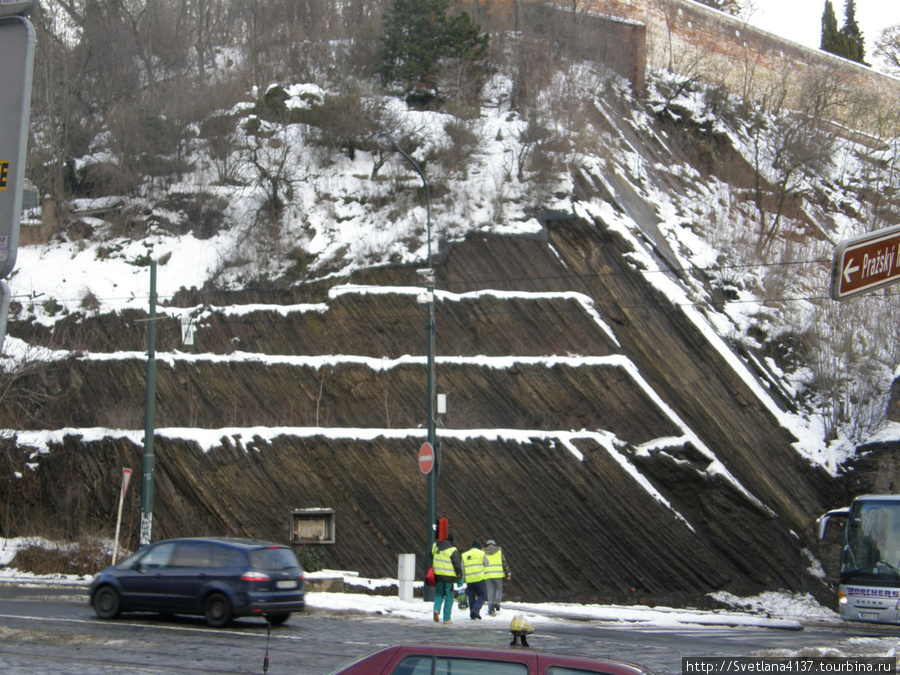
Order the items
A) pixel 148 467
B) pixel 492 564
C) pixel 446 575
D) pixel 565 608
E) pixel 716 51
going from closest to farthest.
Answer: pixel 446 575
pixel 492 564
pixel 565 608
pixel 148 467
pixel 716 51

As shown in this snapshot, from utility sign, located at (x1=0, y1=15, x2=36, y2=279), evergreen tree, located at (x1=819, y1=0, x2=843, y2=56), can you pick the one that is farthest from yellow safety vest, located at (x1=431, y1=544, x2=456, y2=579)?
evergreen tree, located at (x1=819, y1=0, x2=843, y2=56)

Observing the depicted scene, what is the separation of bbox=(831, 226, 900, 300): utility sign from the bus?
13.8 metres

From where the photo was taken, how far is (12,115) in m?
2.96

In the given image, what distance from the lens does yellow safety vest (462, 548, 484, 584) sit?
15914mm

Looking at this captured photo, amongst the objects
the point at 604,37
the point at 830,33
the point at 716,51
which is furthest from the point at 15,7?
the point at 830,33

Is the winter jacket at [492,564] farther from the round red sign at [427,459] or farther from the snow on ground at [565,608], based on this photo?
the round red sign at [427,459]

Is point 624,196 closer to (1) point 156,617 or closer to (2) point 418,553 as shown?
(2) point 418,553

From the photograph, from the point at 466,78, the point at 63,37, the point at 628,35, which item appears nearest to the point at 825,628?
the point at 466,78

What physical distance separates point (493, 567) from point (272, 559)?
4.53 meters

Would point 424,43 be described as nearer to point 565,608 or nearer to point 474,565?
point 565,608

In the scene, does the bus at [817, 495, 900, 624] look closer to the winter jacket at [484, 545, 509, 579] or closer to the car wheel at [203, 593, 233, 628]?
the winter jacket at [484, 545, 509, 579]

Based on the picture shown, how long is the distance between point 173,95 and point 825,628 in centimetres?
3466

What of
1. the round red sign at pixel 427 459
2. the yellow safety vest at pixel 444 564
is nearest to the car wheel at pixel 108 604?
the yellow safety vest at pixel 444 564

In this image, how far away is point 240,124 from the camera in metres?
36.8
